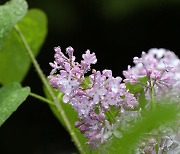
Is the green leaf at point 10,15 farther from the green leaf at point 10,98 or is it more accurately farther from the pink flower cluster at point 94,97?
the pink flower cluster at point 94,97

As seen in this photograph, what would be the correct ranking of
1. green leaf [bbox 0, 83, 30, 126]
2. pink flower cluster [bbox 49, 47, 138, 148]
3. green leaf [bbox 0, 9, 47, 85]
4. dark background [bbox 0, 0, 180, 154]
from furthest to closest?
1. dark background [bbox 0, 0, 180, 154]
2. green leaf [bbox 0, 9, 47, 85]
3. green leaf [bbox 0, 83, 30, 126]
4. pink flower cluster [bbox 49, 47, 138, 148]

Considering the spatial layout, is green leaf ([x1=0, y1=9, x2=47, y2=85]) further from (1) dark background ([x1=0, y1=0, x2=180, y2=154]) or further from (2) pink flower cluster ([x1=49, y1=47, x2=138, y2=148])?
(1) dark background ([x1=0, y1=0, x2=180, y2=154])

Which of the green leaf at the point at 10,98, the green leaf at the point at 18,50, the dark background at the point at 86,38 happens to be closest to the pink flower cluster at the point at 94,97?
the green leaf at the point at 10,98

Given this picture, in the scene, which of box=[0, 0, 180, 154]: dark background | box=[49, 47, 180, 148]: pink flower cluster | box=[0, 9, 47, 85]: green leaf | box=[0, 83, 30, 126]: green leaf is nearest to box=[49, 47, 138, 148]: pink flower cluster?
box=[49, 47, 180, 148]: pink flower cluster

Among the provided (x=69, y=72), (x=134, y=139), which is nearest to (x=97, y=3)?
(x=69, y=72)

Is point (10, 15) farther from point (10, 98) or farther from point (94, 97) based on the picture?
point (94, 97)

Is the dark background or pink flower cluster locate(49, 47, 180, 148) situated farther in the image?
the dark background

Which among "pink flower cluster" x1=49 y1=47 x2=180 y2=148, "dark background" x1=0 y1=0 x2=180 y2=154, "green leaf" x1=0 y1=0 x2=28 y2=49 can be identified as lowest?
"dark background" x1=0 y1=0 x2=180 y2=154
